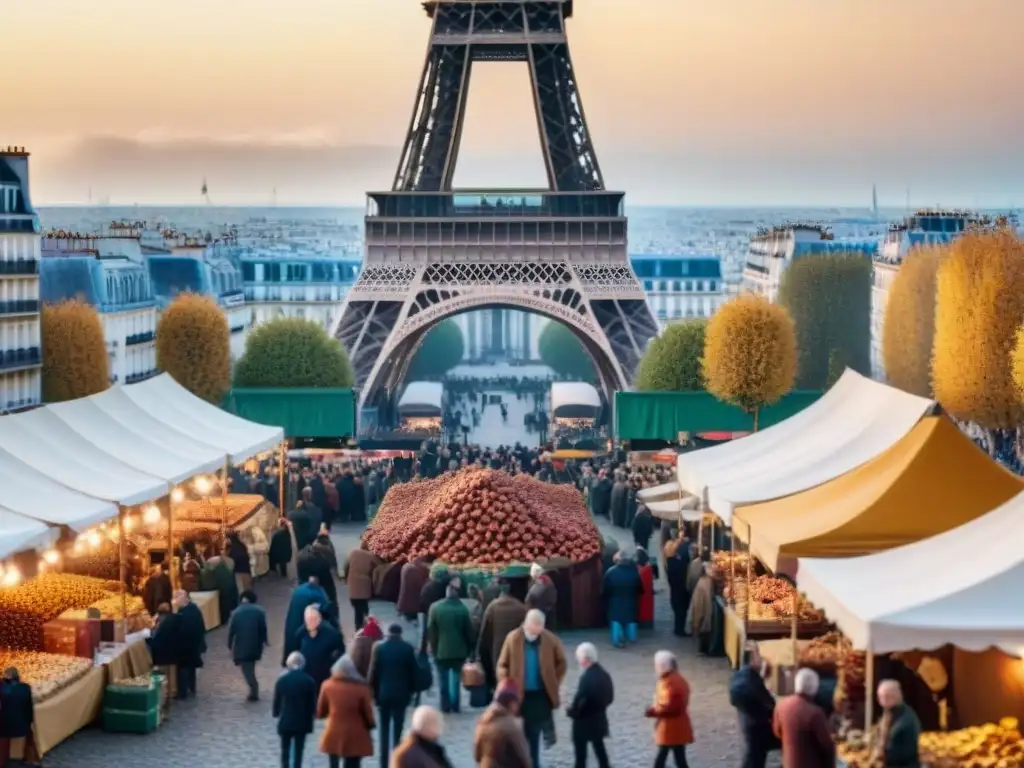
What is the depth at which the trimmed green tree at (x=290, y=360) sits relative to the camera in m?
66.8

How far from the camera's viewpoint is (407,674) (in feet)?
64.9

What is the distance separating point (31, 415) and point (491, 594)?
705 centimetres

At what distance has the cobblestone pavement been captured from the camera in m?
20.7

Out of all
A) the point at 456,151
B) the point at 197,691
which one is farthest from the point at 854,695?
the point at 456,151

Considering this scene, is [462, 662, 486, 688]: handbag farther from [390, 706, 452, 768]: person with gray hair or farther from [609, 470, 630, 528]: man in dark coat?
[609, 470, 630, 528]: man in dark coat

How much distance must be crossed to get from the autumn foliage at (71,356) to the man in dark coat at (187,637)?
31.5 metres

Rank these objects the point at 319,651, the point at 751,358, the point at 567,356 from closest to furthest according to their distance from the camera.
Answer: the point at 319,651, the point at 751,358, the point at 567,356

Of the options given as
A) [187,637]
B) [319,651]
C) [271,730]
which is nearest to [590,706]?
[319,651]

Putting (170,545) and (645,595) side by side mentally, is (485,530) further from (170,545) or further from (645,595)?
(170,545)

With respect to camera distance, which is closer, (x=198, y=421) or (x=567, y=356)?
(x=198, y=421)

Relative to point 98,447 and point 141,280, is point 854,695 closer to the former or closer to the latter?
point 98,447

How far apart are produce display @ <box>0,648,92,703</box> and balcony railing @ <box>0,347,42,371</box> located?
101 ft

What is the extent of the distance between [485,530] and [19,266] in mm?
28321

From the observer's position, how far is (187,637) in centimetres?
2364
